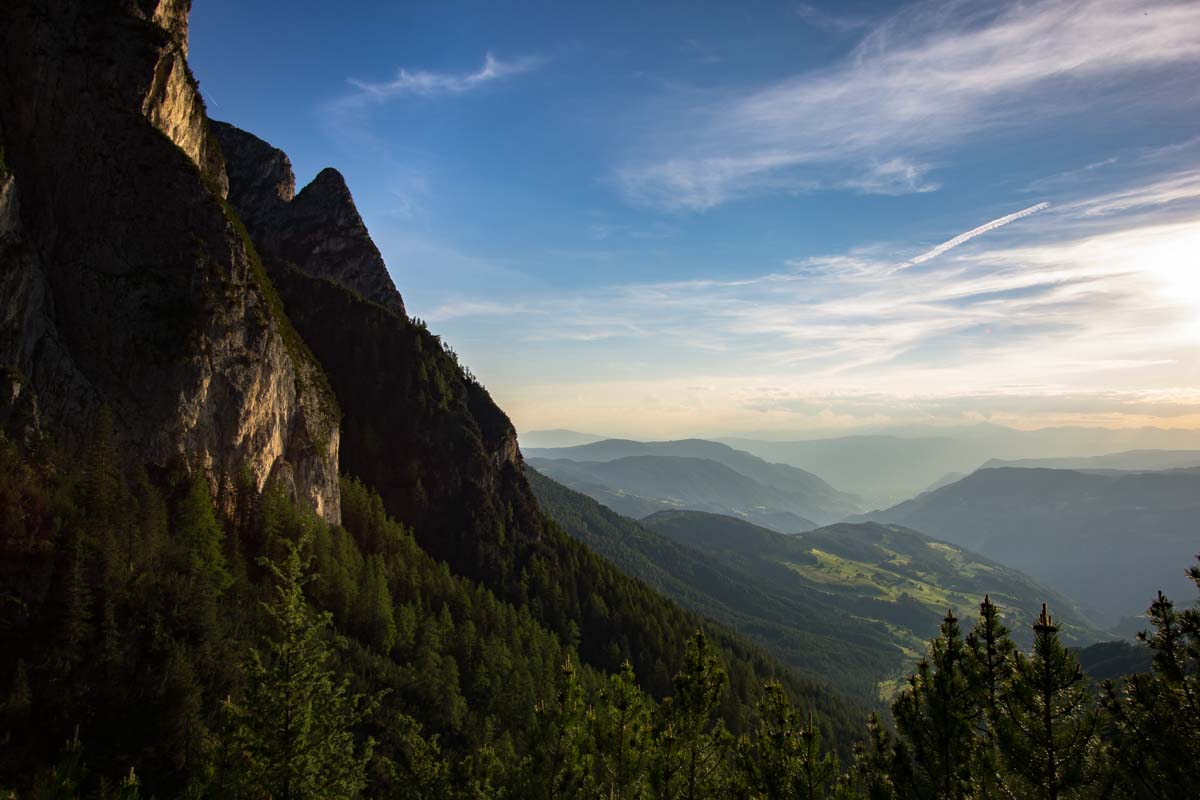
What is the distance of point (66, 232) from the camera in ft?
233

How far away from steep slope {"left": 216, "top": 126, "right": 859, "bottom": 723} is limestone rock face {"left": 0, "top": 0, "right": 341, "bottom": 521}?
2345 inches

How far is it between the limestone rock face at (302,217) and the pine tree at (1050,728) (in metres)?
194

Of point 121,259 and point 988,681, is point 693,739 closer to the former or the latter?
point 988,681

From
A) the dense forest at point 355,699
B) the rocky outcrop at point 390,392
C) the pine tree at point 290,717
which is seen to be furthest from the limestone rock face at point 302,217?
the pine tree at point 290,717

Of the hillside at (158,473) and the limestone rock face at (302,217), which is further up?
the limestone rock face at (302,217)

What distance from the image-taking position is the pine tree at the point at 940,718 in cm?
1914

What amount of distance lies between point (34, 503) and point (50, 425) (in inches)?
577

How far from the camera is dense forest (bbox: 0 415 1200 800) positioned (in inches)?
634

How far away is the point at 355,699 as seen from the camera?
23.5m

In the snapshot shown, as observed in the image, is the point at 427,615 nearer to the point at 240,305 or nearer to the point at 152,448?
the point at 152,448

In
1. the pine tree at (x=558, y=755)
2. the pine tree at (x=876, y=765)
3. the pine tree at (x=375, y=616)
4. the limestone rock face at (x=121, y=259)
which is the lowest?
the pine tree at (x=375, y=616)

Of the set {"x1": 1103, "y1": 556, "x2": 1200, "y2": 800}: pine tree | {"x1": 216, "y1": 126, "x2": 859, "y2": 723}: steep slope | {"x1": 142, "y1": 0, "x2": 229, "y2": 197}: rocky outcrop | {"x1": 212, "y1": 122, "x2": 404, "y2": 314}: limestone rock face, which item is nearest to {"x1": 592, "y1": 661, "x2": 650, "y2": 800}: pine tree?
{"x1": 1103, "y1": 556, "x2": 1200, "y2": 800}: pine tree

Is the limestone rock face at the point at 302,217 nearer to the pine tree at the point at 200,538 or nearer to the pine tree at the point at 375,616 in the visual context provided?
Result: the pine tree at the point at 375,616

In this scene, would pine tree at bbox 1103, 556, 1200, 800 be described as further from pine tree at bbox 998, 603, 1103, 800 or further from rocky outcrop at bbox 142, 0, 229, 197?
rocky outcrop at bbox 142, 0, 229, 197
